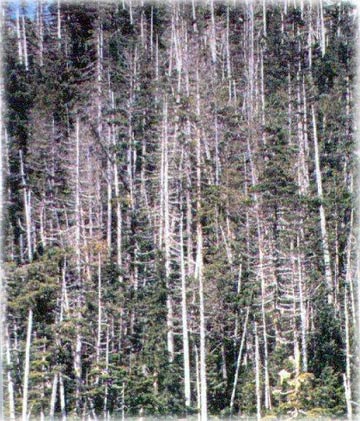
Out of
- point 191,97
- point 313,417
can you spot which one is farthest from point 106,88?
point 313,417

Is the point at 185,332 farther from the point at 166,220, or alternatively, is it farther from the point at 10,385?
the point at 10,385

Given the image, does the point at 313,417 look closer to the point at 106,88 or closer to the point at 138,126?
the point at 138,126

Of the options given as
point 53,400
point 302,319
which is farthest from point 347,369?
point 53,400

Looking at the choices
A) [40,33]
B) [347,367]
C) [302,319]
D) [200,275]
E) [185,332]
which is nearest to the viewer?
[347,367]

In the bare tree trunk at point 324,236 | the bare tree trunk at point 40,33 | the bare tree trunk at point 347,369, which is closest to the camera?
the bare tree trunk at point 347,369

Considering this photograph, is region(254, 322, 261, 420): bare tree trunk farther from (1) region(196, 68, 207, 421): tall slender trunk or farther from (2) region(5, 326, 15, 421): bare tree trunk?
(2) region(5, 326, 15, 421): bare tree trunk

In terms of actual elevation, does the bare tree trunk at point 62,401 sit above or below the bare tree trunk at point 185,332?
below

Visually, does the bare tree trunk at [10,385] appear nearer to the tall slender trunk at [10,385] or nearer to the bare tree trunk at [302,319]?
the tall slender trunk at [10,385]

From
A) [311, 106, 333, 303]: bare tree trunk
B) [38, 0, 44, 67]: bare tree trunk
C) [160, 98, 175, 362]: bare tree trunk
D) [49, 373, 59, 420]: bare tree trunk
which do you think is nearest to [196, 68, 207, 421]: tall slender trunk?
[160, 98, 175, 362]: bare tree trunk

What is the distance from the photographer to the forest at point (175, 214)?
11.5 meters

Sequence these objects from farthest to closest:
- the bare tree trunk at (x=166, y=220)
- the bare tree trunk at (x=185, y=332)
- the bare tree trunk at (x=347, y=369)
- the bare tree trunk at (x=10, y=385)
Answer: the bare tree trunk at (x=166, y=220) < the bare tree trunk at (x=185, y=332) < the bare tree trunk at (x=10, y=385) < the bare tree trunk at (x=347, y=369)

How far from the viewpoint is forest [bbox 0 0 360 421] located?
37.9 ft

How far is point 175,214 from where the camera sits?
12742 millimetres

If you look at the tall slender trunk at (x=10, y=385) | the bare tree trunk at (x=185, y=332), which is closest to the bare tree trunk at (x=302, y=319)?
the bare tree trunk at (x=185, y=332)
